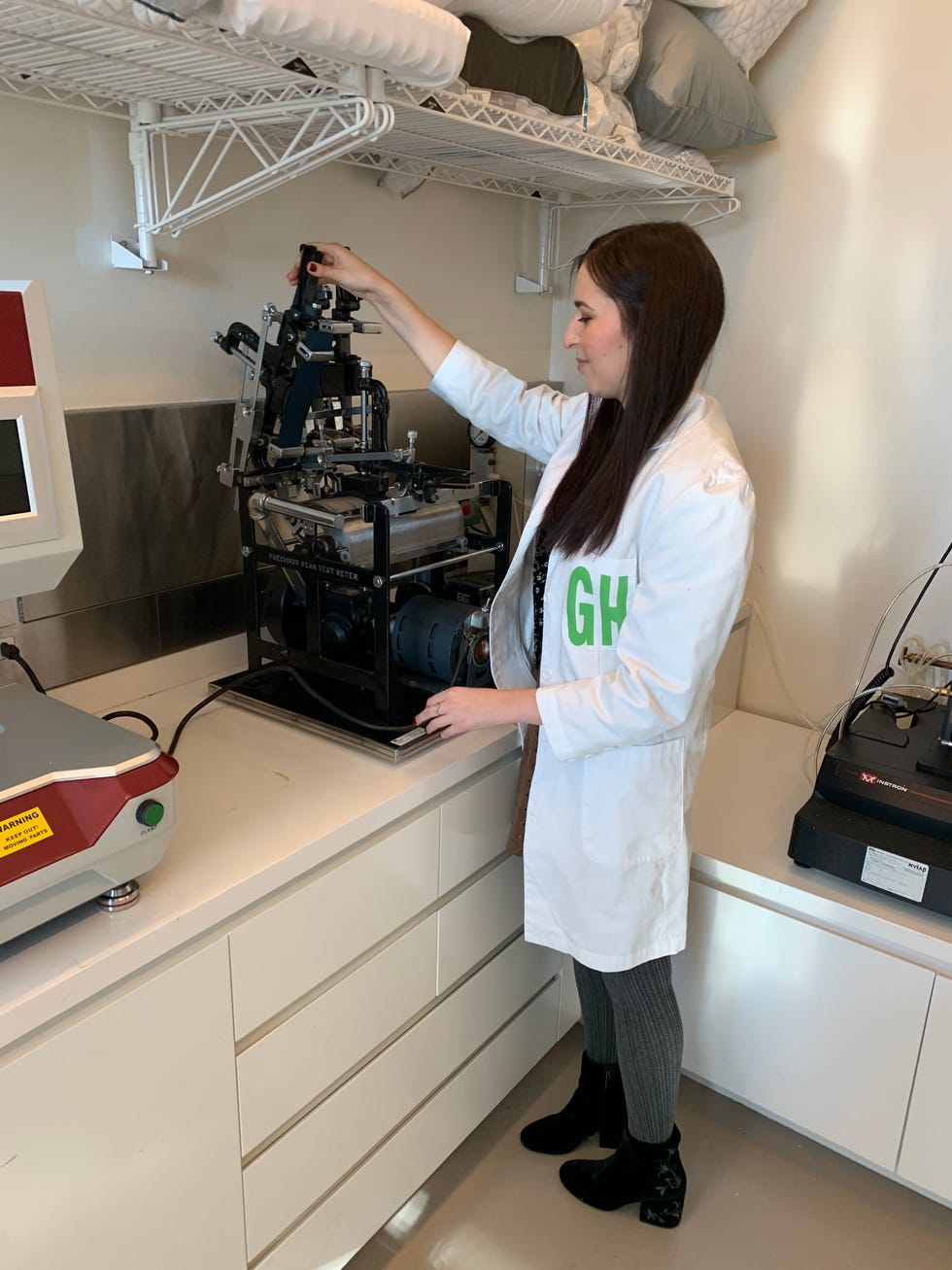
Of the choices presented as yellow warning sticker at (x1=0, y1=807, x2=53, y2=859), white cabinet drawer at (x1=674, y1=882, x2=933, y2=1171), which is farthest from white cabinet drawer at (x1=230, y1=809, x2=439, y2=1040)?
white cabinet drawer at (x1=674, y1=882, x2=933, y2=1171)

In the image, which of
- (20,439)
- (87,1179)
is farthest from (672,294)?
(87,1179)

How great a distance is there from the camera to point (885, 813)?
1.48m

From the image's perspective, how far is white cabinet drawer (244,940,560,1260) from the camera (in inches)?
47.6

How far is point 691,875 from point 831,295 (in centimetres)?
118

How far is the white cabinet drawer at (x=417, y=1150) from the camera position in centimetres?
131

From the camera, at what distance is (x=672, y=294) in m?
1.17

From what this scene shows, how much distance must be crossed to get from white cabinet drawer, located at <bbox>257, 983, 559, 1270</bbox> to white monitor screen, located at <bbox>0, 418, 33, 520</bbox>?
1009 mm

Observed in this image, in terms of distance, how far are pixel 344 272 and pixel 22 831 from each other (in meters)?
0.93

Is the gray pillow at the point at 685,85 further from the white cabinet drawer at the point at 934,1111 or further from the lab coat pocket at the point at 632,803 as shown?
the white cabinet drawer at the point at 934,1111

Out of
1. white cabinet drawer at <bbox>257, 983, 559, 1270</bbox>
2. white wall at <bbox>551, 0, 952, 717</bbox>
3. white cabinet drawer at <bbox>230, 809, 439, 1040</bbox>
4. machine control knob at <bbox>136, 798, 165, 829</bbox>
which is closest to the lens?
machine control knob at <bbox>136, 798, 165, 829</bbox>

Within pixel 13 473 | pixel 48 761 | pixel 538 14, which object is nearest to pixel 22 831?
pixel 48 761

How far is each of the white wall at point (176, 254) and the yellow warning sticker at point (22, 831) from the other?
0.74 metres

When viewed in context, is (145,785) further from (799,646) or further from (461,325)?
(799,646)

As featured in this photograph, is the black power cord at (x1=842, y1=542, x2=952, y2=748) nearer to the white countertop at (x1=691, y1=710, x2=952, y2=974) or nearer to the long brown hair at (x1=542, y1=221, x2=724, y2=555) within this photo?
the white countertop at (x1=691, y1=710, x2=952, y2=974)
